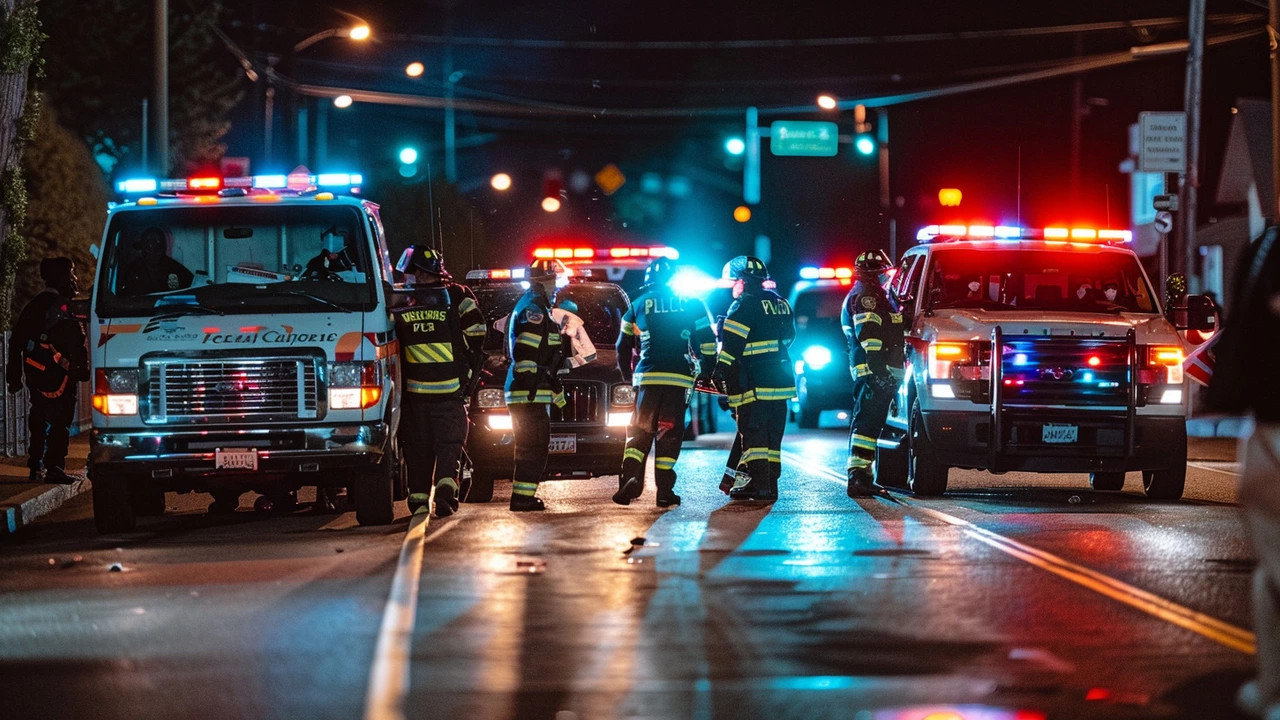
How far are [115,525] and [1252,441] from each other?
8.79 m

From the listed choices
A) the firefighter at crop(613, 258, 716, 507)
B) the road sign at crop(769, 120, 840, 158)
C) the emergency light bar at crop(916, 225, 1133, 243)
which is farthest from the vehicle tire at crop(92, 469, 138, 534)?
the road sign at crop(769, 120, 840, 158)

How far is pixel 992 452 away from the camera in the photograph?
13828 millimetres

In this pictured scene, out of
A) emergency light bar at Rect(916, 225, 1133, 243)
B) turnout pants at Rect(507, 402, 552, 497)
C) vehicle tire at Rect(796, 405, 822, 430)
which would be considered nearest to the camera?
turnout pants at Rect(507, 402, 552, 497)

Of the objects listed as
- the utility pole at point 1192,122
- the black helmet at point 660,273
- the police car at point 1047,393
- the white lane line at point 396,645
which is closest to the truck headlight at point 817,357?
the utility pole at point 1192,122

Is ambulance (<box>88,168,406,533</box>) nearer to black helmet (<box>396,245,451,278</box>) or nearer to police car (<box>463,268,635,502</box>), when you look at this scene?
black helmet (<box>396,245,451,278</box>)

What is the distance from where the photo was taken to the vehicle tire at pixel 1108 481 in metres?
15.6

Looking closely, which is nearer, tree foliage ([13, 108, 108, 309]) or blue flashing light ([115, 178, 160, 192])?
blue flashing light ([115, 178, 160, 192])

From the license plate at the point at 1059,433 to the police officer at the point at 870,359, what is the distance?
128 cm

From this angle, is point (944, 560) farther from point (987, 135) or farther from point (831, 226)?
point (987, 135)

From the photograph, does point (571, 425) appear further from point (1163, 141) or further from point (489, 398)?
point (1163, 141)

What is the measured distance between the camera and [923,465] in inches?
564

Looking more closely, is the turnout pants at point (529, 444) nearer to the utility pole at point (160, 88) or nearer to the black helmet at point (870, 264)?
the black helmet at point (870, 264)

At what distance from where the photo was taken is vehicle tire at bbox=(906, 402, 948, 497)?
14.3m

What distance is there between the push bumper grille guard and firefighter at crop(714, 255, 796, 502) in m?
1.55
